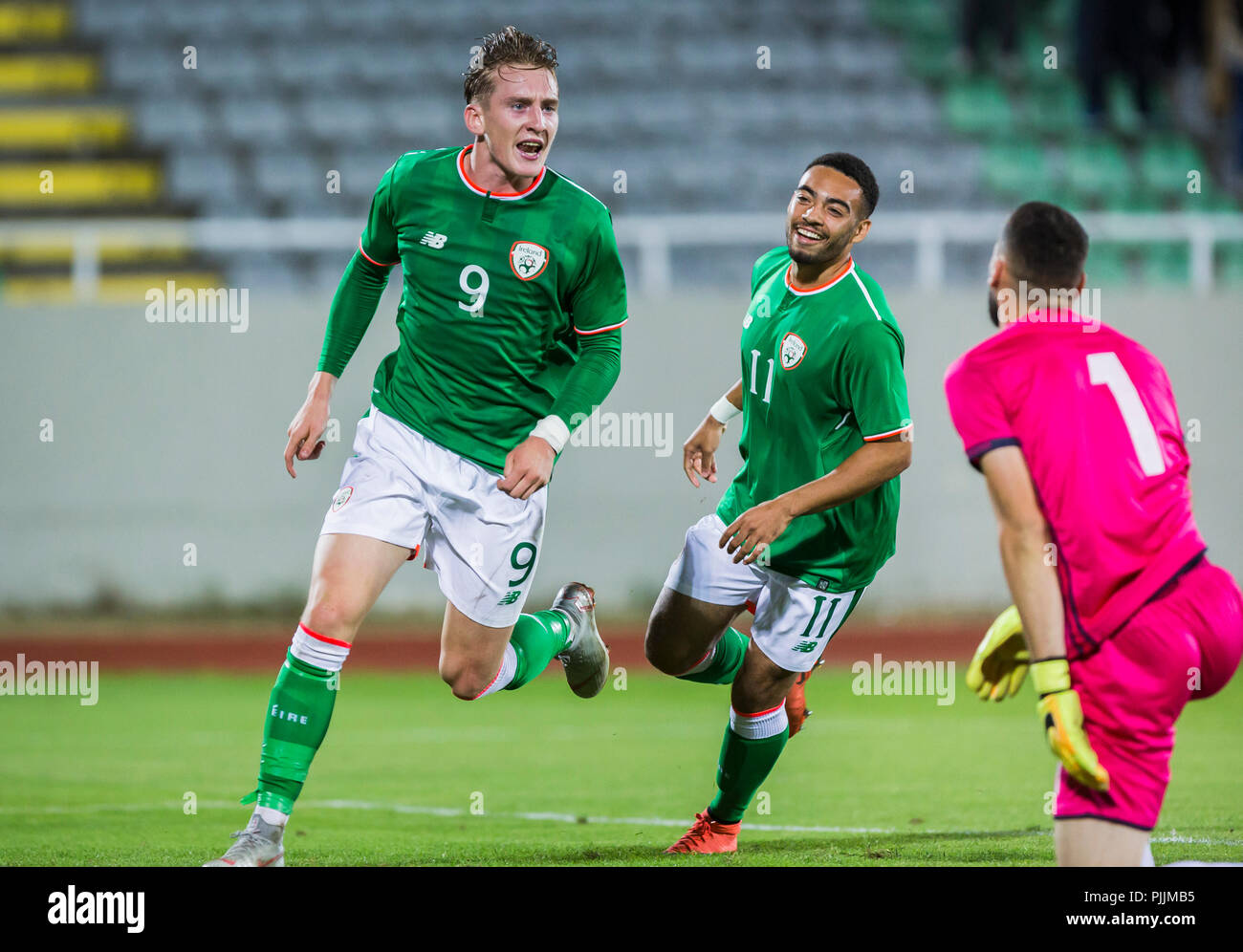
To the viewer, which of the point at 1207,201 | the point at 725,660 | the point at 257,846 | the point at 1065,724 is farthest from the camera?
the point at 1207,201

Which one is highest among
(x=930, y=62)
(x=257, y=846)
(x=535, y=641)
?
(x=930, y=62)

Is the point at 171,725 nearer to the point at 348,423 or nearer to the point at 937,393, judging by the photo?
the point at 348,423

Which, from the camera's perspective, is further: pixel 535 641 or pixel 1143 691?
pixel 535 641

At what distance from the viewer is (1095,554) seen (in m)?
3.77

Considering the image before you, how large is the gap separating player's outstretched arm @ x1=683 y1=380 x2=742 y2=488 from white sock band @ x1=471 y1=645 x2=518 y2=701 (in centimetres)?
96

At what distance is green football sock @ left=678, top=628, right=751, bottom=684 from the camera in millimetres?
6020

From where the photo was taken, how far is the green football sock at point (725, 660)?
19.7 feet

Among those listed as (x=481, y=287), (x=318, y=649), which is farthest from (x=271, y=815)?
(x=481, y=287)

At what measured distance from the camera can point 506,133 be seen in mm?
5180

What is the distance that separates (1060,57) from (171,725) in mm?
14332

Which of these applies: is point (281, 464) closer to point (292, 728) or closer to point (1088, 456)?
point (292, 728)

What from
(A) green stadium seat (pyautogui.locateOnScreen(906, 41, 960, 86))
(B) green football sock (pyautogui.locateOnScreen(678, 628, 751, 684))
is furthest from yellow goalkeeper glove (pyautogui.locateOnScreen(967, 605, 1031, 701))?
(A) green stadium seat (pyautogui.locateOnScreen(906, 41, 960, 86))

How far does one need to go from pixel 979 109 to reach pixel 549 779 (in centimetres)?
1344

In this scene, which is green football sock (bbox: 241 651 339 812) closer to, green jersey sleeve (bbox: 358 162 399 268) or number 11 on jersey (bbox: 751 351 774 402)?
green jersey sleeve (bbox: 358 162 399 268)
